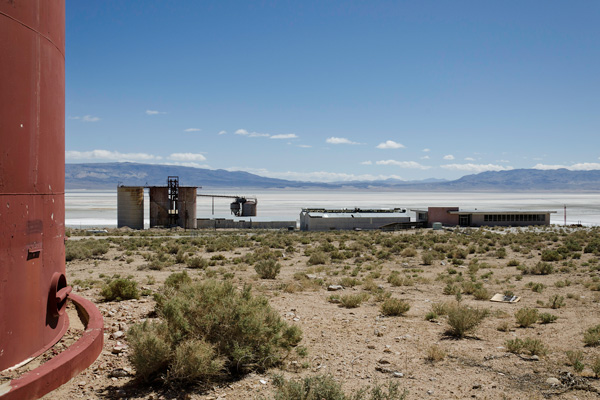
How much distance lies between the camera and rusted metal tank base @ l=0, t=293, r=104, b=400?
205 inches

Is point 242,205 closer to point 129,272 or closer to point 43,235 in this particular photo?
point 129,272

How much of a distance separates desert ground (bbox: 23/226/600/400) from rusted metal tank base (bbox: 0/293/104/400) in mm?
159

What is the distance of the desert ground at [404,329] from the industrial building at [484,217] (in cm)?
2887

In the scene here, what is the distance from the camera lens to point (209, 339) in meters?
7.45

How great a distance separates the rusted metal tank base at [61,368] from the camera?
521cm

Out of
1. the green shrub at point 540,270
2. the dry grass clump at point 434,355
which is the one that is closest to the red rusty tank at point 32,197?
the dry grass clump at point 434,355

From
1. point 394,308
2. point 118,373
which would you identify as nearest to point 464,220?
point 394,308

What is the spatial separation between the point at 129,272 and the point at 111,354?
38.3 ft

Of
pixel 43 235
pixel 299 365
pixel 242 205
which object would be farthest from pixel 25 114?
pixel 242 205

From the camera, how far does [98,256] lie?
24016 millimetres

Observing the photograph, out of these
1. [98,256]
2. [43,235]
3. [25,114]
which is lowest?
[98,256]

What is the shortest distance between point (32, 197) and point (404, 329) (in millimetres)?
7613

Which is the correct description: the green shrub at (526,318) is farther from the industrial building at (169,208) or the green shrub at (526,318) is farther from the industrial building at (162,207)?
the industrial building at (169,208)

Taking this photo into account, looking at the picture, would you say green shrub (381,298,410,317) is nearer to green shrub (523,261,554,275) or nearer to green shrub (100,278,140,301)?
green shrub (100,278,140,301)
